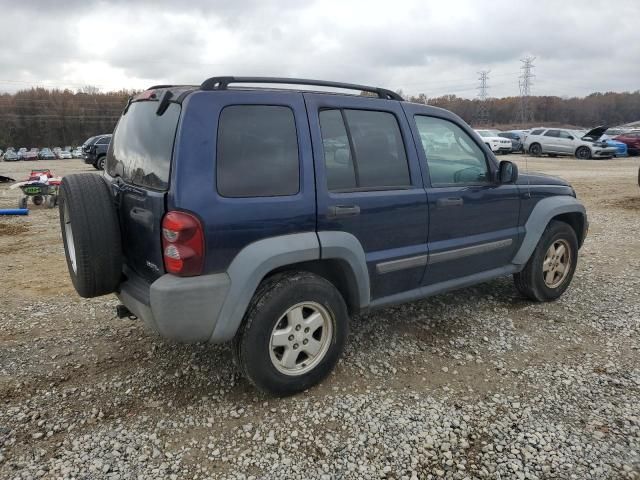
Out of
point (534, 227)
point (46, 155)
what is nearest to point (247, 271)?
point (534, 227)

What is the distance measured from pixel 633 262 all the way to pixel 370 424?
16.1ft

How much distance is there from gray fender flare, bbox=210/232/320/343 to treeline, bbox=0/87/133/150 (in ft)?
266

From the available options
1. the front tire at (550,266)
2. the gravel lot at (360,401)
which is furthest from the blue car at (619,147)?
the gravel lot at (360,401)

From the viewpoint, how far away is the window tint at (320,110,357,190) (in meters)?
3.06

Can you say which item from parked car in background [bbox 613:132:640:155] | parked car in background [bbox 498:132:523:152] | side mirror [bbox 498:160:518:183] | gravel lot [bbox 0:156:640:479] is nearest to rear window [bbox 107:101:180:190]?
gravel lot [bbox 0:156:640:479]

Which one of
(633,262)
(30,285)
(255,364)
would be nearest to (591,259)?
(633,262)

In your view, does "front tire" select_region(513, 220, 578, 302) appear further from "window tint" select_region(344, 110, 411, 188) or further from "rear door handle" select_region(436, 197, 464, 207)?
"window tint" select_region(344, 110, 411, 188)

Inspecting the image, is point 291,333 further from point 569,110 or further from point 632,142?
point 569,110

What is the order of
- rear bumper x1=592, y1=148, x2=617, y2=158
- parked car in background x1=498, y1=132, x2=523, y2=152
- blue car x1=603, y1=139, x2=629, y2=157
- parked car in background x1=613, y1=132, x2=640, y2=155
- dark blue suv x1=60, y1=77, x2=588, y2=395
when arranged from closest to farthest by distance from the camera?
dark blue suv x1=60, y1=77, x2=588, y2=395 → rear bumper x1=592, y1=148, x2=617, y2=158 → blue car x1=603, y1=139, x2=629, y2=157 → parked car in background x1=613, y1=132, x2=640, y2=155 → parked car in background x1=498, y1=132, x2=523, y2=152

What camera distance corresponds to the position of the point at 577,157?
1004 inches

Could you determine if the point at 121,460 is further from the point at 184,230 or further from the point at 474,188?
the point at 474,188

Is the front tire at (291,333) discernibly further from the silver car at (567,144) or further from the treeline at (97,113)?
the treeline at (97,113)

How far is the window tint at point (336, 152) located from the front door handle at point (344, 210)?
0.44 feet

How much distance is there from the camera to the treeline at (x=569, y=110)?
268ft
